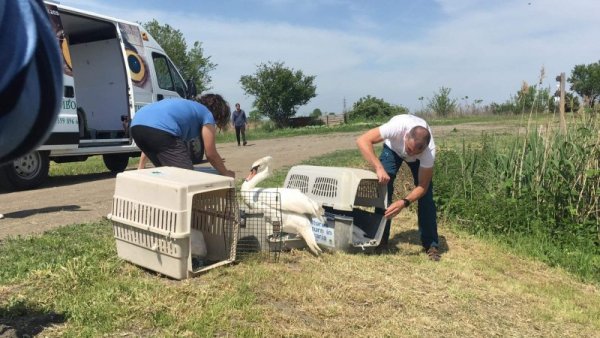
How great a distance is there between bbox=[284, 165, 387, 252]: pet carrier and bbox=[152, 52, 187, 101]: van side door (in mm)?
6400

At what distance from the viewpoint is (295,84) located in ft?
134

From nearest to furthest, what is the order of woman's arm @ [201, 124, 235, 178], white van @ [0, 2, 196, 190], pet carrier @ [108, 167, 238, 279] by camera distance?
pet carrier @ [108, 167, 238, 279], woman's arm @ [201, 124, 235, 178], white van @ [0, 2, 196, 190]

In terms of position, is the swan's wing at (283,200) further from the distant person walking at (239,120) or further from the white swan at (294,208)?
the distant person walking at (239,120)

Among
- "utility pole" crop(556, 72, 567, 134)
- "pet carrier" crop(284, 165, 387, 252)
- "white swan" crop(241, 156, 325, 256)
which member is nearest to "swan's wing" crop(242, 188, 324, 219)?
"white swan" crop(241, 156, 325, 256)

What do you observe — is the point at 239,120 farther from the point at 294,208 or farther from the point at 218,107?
the point at 294,208

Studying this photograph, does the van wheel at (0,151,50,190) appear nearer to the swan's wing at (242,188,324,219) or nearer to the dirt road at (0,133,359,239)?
the dirt road at (0,133,359,239)

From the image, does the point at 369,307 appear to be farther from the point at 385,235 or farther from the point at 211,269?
the point at 385,235

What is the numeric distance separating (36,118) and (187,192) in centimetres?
231

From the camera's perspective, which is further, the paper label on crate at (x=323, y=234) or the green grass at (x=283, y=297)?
the paper label on crate at (x=323, y=234)

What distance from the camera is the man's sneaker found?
5020mm

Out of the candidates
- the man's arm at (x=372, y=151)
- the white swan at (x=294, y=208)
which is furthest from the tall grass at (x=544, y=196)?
the white swan at (x=294, y=208)

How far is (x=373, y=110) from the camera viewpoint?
4362 cm

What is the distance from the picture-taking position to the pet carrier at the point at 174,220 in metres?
3.46

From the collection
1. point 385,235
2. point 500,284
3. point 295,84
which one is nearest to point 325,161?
point 385,235
